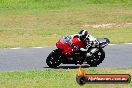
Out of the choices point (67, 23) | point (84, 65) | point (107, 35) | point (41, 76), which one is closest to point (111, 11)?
point (67, 23)

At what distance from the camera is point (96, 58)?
64.6 feet

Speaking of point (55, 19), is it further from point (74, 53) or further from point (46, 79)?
point (46, 79)

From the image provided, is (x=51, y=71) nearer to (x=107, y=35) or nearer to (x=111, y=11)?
(x=107, y=35)

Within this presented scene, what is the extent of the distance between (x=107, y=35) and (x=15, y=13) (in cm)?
1245

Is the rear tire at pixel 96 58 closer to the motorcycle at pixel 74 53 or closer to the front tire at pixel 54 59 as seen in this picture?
the motorcycle at pixel 74 53

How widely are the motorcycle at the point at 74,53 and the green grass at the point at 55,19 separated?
6330mm

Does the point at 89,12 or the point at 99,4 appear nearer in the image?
the point at 89,12

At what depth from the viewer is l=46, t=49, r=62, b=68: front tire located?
63.5 ft

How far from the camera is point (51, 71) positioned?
1753 centimetres

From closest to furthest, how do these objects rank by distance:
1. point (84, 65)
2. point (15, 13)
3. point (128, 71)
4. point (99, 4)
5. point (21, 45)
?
point (128, 71)
point (84, 65)
point (21, 45)
point (15, 13)
point (99, 4)

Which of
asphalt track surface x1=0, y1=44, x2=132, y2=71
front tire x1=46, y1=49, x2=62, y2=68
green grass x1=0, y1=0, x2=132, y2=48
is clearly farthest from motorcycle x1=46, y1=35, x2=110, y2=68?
green grass x1=0, y1=0, x2=132, y2=48

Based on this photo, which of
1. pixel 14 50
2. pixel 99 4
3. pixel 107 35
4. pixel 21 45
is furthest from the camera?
pixel 99 4

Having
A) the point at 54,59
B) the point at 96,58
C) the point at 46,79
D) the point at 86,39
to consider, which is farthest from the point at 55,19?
the point at 46,79

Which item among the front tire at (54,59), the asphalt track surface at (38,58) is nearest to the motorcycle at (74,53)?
the front tire at (54,59)
